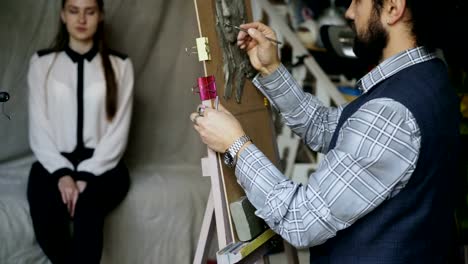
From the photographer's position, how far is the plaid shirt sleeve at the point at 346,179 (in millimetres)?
1104

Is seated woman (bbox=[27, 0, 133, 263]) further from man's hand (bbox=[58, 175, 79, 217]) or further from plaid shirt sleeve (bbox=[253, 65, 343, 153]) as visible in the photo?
plaid shirt sleeve (bbox=[253, 65, 343, 153])

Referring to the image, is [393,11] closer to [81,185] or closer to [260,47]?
[260,47]

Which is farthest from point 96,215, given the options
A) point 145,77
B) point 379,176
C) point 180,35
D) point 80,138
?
point 379,176

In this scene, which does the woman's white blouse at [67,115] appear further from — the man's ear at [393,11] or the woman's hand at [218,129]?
the man's ear at [393,11]

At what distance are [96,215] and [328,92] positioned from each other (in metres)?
1.19

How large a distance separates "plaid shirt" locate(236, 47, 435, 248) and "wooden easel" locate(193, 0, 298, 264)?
124 millimetres

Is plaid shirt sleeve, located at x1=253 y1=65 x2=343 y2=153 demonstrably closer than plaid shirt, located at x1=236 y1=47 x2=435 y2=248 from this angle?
No

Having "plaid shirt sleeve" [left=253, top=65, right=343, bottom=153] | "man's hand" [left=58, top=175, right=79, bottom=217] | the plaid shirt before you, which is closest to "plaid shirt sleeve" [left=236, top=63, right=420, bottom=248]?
the plaid shirt

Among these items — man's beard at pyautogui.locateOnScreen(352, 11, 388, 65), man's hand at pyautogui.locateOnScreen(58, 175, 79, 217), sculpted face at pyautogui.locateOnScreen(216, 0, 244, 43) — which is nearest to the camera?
man's beard at pyautogui.locateOnScreen(352, 11, 388, 65)

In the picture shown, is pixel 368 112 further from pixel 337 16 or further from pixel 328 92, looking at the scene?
pixel 337 16

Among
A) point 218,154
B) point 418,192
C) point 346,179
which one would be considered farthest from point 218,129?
point 418,192

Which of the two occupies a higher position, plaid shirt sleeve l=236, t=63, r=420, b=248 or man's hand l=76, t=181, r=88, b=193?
plaid shirt sleeve l=236, t=63, r=420, b=248

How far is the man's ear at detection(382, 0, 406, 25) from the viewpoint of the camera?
3.86ft

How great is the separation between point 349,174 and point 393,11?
0.34 meters
